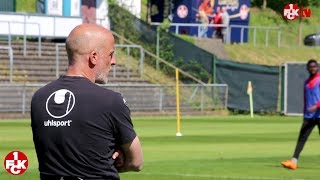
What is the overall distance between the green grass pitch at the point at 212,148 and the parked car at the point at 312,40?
19407 mm

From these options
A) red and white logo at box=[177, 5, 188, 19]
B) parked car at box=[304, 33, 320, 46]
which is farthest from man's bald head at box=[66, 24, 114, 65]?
parked car at box=[304, 33, 320, 46]

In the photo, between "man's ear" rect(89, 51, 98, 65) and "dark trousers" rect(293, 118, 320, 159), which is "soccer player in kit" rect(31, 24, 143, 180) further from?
"dark trousers" rect(293, 118, 320, 159)

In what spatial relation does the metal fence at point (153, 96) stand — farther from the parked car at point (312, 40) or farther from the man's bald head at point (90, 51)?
the man's bald head at point (90, 51)

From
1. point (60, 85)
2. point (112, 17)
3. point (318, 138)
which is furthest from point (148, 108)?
point (60, 85)

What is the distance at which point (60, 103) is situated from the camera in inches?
275

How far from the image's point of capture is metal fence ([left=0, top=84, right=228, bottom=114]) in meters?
42.5

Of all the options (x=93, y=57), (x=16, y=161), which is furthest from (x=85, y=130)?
(x=16, y=161)

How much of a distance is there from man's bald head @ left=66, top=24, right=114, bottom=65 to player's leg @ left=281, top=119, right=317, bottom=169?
48.7 ft

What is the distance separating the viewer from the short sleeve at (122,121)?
22.8 feet

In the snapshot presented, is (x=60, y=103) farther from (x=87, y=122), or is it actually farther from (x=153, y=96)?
(x=153, y=96)

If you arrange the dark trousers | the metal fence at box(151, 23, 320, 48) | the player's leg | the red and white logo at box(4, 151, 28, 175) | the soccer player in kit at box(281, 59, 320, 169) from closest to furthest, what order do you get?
the red and white logo at box(4, 151, 28, 175)
the player's leg
the dark trousers
the soccer player in kit at box(281, 59, 320, 169)
the metal fence at box(151, 23, 320, 48)

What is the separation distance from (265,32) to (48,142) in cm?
5997

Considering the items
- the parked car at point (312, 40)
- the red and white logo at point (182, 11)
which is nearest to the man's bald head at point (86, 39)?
the red and white logo at point (182, 11)

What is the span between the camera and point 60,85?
7086mm
